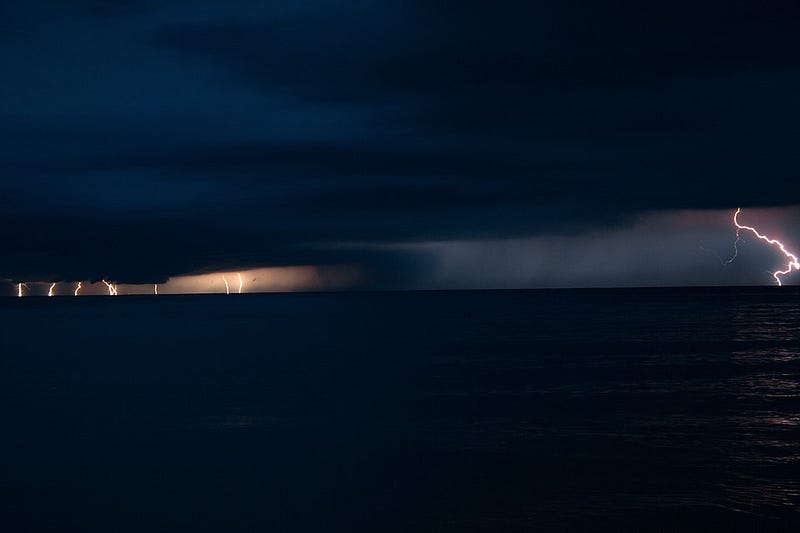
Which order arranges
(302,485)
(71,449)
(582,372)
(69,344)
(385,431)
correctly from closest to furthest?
(302,485) < (71,449) < (385,431) < (582,372) < (69,344)

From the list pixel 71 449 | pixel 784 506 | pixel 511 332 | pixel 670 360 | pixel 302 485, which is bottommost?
pixel 784 506

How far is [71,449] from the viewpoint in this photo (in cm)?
2497

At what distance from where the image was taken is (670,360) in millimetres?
47906

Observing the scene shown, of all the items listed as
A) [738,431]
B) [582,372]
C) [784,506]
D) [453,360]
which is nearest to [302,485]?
[784,506]

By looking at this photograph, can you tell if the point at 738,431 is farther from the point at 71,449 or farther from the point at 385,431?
the point at 71,449

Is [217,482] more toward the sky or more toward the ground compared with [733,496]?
more toward the sky

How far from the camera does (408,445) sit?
24641 mm

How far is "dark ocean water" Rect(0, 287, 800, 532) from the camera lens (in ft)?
57.8

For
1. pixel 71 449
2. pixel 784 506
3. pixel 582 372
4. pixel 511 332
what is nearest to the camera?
pixel 784 506

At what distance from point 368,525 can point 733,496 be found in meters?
7.71

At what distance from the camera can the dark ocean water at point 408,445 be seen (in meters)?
17.6

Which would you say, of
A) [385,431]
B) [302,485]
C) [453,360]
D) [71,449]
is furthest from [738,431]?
[453,360]

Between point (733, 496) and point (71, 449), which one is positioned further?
point (71, 449)

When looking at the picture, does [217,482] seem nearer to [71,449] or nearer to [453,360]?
[71,449]
